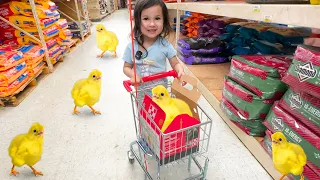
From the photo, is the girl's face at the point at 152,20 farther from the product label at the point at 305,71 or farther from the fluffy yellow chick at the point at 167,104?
the product label at the point at 305,71

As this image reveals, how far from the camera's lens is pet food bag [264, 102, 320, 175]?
2.88 ft

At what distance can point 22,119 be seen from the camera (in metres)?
1.58

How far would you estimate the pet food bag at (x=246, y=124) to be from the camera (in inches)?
48.9

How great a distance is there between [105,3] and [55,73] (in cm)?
558

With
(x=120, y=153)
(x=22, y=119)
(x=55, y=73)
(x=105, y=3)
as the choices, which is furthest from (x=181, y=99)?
(x=105, y=3)

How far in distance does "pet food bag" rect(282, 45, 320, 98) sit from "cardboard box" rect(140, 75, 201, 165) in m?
0.46

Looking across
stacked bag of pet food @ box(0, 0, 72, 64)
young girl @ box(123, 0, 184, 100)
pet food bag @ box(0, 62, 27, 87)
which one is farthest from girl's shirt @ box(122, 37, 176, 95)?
stacked bag of pet food @ box(0, 0, 72, 64)

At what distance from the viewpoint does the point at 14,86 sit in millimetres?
1753

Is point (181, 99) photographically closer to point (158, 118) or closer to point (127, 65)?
point (158, 118)

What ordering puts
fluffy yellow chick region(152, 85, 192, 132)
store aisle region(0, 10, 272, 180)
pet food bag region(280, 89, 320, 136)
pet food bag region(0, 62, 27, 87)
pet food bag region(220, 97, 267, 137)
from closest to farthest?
fluffy yellow chick region(152, 85, 192, 132) → pet food bag region(280, 89, 320, 136) → store aisle region(0, 10, 272, 180) → pet food bag region(220, 97, 267, 137) → pet food bag region(0, 62, 27, 87)

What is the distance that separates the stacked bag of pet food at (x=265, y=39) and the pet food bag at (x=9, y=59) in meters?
2.05

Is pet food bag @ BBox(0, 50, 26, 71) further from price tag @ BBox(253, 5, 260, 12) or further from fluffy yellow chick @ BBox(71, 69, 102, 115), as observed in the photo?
price tag @ BBox(253, 5, 260, 12)

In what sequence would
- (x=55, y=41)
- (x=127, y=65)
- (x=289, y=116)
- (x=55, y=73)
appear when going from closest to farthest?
(x=289, y=116), (x=127, y=65), (x=55, y=73), (x=55, y=41)

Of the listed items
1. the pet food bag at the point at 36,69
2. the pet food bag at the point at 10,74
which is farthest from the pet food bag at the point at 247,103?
the pet food bag at the point at 36,69
